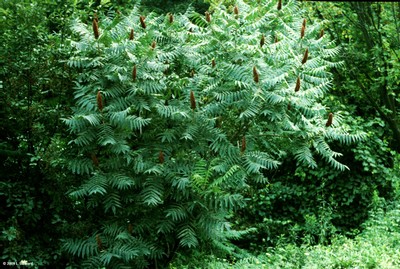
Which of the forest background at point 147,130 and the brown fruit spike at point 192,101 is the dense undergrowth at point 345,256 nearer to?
the forest background at point 147,130

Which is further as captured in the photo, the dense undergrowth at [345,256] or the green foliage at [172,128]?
the green foliage at [172,128]

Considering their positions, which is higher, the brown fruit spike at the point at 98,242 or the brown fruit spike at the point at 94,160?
the brown fruit spike at the point at 94,160

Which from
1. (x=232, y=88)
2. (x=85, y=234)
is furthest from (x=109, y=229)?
(x=232, y=88)

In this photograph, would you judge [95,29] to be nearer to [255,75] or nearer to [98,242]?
[255,75]

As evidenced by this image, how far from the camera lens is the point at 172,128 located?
21.7 feet

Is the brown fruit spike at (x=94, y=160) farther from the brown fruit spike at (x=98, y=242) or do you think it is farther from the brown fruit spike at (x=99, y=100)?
the brown fruit spike at (x=98, y=242)

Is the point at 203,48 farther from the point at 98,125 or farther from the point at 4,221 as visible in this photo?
the point at 4,221

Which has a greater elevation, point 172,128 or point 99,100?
point 99,100

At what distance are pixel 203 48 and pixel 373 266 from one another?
3.42 metres

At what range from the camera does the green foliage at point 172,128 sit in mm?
6312

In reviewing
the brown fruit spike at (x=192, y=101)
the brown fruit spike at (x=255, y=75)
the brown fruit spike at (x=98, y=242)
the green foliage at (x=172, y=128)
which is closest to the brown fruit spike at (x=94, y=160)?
the green foliage at (x=172, y=128)

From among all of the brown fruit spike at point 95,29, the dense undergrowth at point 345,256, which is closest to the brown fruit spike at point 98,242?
the dense undergrowth at point 345,256

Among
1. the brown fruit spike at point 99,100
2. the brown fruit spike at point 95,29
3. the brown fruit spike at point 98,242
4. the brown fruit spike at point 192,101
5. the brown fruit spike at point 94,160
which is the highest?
the brown fruit spike at point 95,29

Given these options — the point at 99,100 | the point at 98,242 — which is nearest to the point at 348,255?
the point at 98,242
